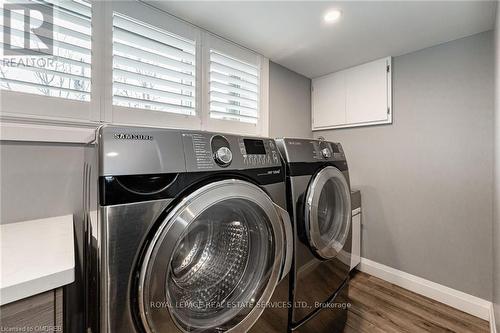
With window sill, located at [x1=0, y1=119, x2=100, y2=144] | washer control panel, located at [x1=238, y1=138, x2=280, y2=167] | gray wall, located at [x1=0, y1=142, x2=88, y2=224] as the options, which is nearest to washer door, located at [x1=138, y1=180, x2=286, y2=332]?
washer control panel, located at [x1=238, y1=138, x2=280, y2=167]

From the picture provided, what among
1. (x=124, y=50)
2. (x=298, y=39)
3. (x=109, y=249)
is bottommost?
(x=109, y=249)

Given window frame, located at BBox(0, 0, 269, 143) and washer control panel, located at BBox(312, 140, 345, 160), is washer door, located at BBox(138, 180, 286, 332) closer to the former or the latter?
washer control panel, located at BBox(312, 140, 345, 160)

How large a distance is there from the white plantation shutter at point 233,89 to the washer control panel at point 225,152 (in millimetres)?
974

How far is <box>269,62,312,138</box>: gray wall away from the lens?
224cm

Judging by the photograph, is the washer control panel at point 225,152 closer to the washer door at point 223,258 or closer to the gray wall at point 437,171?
the washer door at point 223,258

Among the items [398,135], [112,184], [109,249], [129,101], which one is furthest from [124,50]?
[398,135]

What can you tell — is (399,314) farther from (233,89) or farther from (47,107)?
(47,107)

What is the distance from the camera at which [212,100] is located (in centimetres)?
175

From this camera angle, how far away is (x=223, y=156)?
2.47 feet

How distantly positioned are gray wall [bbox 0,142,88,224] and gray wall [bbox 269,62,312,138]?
1617 mm

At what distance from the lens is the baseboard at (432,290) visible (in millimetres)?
1608

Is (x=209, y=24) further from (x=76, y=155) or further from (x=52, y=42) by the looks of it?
(x=76, y=155)

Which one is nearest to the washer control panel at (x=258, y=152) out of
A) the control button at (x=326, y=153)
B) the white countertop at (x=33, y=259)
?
the control button at (x=326, y=153)

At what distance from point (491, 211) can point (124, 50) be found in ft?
9.01
